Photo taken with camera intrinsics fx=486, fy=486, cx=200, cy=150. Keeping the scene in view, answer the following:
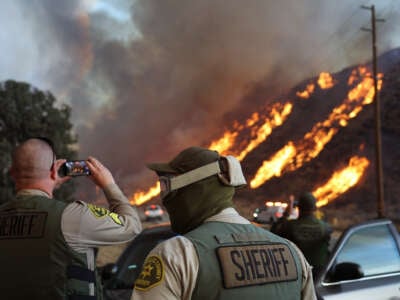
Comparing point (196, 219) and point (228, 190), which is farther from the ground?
point (228, 190)

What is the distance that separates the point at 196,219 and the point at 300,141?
50.1 m

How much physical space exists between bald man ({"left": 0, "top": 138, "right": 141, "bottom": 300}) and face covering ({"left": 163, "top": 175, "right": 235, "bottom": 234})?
0.58 m

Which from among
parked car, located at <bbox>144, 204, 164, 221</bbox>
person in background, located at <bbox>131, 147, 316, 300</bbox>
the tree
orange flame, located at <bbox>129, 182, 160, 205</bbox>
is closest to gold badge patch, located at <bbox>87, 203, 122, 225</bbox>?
person in background, located at <bbox>131, 147, 316, 300</bbox>

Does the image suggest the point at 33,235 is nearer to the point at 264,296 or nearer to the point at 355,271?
the point at 264,296

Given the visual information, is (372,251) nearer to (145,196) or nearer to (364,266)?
(364,266)

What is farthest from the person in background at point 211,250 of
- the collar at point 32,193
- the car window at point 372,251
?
the car window at point 372,251

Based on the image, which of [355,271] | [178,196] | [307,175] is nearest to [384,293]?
[355,271]

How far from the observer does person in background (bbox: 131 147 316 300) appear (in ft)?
5.38

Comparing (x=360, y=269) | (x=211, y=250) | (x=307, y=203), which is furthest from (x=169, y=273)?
(x=307, y=203)

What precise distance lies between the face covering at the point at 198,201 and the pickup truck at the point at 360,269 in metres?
2.09

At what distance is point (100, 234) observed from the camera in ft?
7.55

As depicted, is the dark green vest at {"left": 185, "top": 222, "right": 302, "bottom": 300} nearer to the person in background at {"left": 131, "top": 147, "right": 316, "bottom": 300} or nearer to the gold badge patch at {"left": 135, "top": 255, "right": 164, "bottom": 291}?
the person in background at {"left": 131, "top": 147, "right": 316, "bottom": 300}

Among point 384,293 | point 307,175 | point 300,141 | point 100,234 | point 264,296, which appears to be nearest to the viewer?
point 264,296

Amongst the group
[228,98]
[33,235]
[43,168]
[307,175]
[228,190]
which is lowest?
[33,235]
